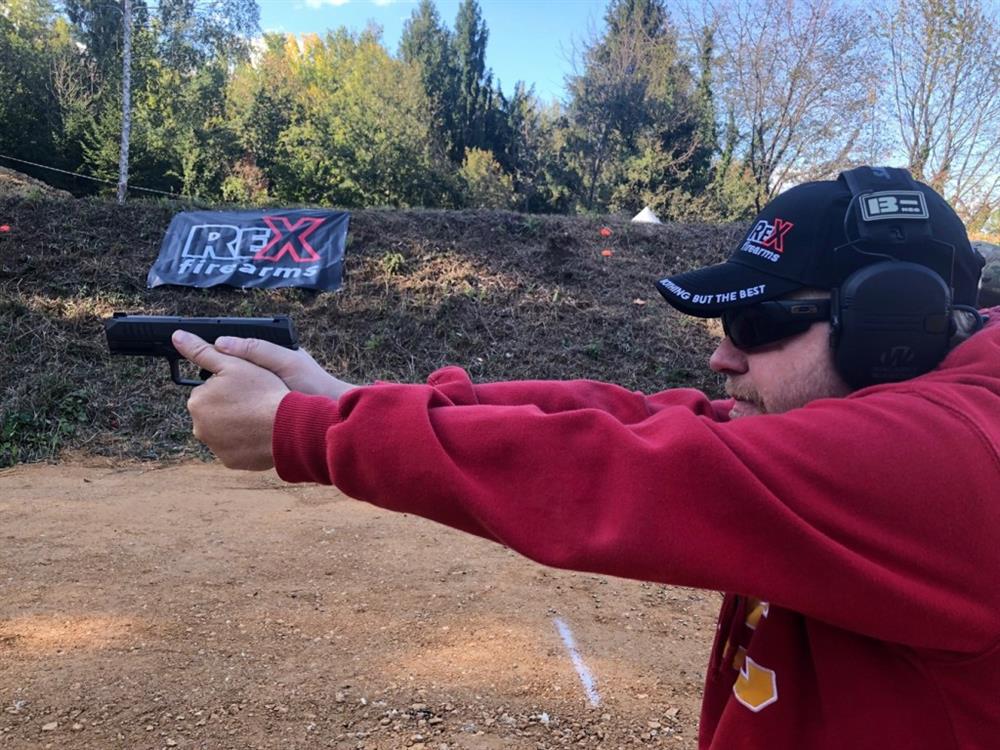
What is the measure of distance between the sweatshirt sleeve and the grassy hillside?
786 centimetres

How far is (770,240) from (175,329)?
4.52 ft

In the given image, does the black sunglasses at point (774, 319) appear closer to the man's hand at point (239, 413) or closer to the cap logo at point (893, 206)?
the cap logo at point (893, 206)

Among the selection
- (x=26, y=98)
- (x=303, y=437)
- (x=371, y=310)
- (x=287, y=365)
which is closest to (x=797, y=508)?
(x=303, y=437)

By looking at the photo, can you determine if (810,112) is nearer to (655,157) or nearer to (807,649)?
(655,157)

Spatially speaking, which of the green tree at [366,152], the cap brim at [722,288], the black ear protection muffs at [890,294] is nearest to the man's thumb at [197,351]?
the cap brim at [722,288]

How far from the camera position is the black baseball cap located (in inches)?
45.7

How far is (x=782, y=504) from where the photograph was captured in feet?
2.96

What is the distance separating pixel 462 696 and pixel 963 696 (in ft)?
7.94

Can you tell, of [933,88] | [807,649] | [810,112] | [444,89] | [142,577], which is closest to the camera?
[807,649]

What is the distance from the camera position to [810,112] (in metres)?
21.6

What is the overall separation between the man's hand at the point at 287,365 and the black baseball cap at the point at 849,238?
819 mm

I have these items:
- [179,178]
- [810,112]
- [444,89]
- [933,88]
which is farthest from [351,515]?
[444,89]

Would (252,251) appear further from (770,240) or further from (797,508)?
(797,508)

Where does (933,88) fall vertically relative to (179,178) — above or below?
above
